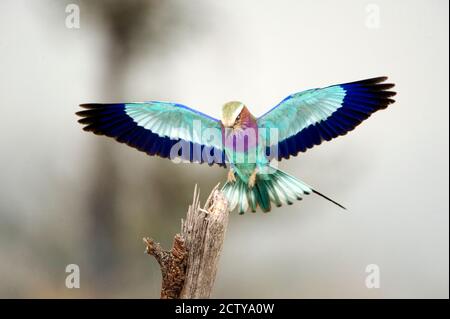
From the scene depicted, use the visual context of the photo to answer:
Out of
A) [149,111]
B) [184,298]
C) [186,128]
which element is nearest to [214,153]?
[186,128]

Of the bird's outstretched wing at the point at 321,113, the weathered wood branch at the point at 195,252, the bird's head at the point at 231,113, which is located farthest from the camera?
the bird's outstretched wing at the point at 321,113

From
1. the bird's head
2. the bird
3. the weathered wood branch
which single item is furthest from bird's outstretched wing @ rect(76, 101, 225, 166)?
the weathered wood branch

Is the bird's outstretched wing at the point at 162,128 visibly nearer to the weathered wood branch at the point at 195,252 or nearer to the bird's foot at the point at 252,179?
the bird's foot at the point at 252,179

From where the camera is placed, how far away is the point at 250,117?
1832 millimetres

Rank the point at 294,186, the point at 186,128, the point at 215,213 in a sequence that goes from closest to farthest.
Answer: the point at 215,213 < the point at 294,186 < the point at 186,128

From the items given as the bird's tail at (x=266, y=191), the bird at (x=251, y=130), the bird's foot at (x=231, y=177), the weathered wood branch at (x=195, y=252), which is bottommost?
the weathered wood branch at (x=195, y=252)

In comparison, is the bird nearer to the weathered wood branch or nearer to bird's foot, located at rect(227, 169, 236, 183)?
bird's foot, located at rect(227, 169, 236, 183)

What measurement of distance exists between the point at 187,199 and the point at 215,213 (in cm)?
177

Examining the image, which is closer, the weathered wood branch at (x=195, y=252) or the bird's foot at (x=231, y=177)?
the weathered wood branch at (x=195, y=252)

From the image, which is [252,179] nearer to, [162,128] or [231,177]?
[231,177]

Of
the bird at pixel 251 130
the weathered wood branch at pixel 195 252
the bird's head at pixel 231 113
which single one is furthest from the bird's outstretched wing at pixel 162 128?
the weathered wood branch at pixel 195 252

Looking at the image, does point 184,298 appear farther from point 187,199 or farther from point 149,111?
point 187,199

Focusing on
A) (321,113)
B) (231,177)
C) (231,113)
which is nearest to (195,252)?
(231,177)

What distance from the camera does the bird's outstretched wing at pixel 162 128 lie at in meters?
1.88
